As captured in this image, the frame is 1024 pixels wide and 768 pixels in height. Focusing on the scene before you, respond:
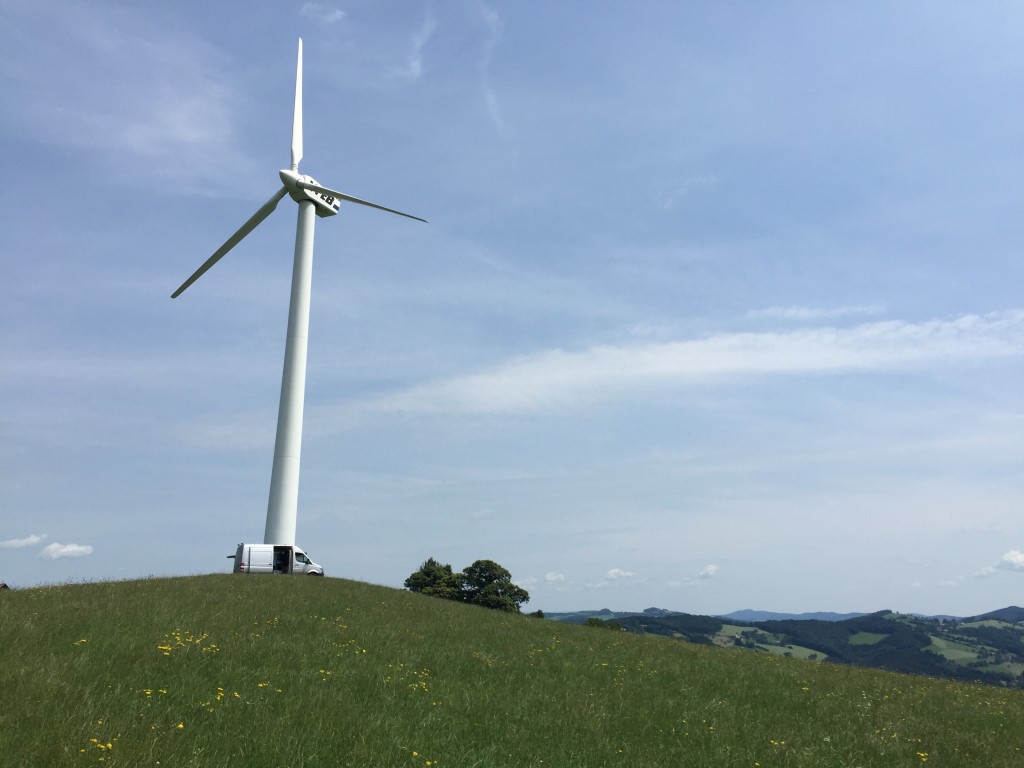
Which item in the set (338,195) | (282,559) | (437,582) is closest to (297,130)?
(338,195)

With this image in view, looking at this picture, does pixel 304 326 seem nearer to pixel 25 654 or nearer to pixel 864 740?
pixel 25 654

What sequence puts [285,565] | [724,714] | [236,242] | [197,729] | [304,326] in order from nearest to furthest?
[197,729] → [724,714] → [285,565] → [304,326] → [236,242]

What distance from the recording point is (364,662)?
1834 cm

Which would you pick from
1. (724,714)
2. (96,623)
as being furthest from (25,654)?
(724,714)

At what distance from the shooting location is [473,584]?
79375mm

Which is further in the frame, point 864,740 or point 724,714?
point 724,714

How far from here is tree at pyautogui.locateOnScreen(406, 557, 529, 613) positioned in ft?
250

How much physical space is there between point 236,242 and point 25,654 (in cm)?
4453

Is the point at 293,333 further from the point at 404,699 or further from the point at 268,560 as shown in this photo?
the point at 404,699

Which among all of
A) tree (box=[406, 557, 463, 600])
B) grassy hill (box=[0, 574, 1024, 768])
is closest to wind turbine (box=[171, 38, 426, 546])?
grassy hill (box=[0, 574, 1024, 768])

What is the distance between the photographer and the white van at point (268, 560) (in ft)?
148

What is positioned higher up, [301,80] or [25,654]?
[301,80]

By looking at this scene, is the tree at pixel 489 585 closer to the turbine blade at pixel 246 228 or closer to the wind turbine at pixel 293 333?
the wind turbine at pixel 293 333

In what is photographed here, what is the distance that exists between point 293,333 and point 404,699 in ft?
122
